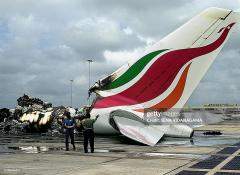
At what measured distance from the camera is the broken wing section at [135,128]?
20.2m

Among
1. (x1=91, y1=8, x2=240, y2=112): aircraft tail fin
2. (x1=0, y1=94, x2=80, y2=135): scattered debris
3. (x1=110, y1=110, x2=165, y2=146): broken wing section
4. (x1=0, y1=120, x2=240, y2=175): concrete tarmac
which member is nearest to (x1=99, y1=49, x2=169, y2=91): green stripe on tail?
(x1=91, y1=8, x2=240, y2=112): aircraft tail fin

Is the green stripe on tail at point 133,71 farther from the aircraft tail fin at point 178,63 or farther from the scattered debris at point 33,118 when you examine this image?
the scattered debris at point 33,118

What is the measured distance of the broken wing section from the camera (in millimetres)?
20203

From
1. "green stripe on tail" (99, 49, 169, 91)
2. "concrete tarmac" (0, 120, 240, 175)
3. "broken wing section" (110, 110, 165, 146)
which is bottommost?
"concrete tarmac" (0, 120, 240, 175)

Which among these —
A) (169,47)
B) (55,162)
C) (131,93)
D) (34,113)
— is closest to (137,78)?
(131,93)

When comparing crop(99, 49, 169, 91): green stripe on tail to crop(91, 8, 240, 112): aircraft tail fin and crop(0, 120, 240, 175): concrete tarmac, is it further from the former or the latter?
crop(0, 120, 240, 175): concrete tarmac

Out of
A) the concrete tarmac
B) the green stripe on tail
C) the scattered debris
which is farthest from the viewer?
the scattered debris

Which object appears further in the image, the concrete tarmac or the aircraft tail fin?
the aircraft tail fin

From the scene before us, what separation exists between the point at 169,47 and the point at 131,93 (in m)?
3.27

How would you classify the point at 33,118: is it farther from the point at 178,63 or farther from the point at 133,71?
the point at 178,63

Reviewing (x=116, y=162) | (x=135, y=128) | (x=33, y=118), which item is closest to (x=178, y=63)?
(x=135, y=128)

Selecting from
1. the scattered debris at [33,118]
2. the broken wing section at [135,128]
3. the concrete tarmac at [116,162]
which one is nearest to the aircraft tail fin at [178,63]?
the broken wing section at [135,128]

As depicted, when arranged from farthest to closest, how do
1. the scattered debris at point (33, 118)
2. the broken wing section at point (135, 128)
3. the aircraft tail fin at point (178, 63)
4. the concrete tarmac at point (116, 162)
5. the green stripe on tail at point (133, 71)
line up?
the scattered debris at point (33, 118), the green stripe on tail at point (133, 71), the aircraft tail fin at point (178, 63), the broken wing section at point (135, 128), the concrete tarmac at point (116, 162)

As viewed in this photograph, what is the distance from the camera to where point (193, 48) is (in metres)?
22.5
